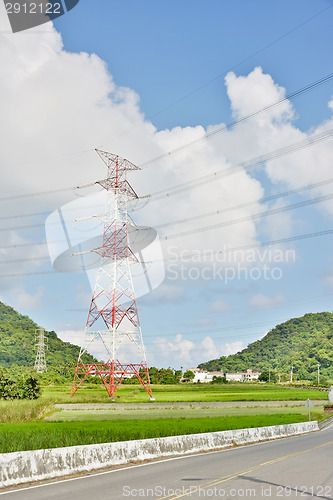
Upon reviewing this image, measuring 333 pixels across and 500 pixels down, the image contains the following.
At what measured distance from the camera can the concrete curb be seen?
48.5 feet

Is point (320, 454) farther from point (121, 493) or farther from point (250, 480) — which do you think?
point (121, 493)

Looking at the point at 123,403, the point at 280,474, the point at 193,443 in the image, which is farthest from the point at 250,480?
the point at 123,403

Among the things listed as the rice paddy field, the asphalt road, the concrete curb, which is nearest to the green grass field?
the rice paddy field

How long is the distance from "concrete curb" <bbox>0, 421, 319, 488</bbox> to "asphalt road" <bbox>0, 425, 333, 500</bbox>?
0.65m

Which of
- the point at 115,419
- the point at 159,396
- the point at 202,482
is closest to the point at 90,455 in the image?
the point at 202,482

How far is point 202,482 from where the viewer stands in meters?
14.9

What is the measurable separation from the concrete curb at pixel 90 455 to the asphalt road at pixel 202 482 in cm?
65

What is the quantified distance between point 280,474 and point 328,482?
1998mm

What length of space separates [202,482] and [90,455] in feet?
16.3

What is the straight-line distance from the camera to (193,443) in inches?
965

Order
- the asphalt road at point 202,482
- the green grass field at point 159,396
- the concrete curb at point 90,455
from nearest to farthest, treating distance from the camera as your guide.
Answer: the asphalt road at point 202,482 → the concrete curb at point 90,455 → the green grass field at point 159,396

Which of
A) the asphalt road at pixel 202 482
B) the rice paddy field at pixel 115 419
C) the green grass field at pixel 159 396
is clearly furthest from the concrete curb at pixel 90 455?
the green grass field at pixel 159 396

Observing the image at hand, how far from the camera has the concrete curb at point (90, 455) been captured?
14.8 metres

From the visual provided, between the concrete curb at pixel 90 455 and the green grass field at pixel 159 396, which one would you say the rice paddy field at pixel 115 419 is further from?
the concrete curb at pixel 90 455
